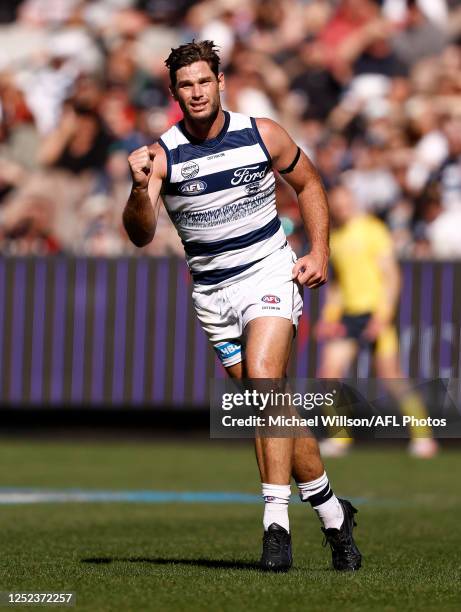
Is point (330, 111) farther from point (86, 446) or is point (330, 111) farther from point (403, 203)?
point (86, 446)

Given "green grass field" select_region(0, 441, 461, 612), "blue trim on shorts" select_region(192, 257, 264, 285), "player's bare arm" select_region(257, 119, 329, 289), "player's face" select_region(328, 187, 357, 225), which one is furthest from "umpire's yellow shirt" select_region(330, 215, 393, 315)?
"blue trim on shorts" select_region(192, 257, 264, 285)

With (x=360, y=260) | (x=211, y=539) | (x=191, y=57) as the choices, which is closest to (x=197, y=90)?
(x=191, y=57)

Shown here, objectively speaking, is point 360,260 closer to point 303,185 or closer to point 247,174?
point 303,185

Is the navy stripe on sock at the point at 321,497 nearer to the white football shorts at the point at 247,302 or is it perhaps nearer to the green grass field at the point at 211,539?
the green grass field at the point at 211,539

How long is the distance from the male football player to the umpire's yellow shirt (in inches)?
316

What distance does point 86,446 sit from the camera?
16094 millimetres

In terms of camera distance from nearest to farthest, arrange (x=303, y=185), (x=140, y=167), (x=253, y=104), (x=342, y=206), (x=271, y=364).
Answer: (x=140, y=167) → (x=271, y=364) → (x=303, y=185) → (x=342, y=206) → (x=253, y=104)

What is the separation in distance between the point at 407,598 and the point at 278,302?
5.53 ft

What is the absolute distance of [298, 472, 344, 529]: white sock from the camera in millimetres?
6922

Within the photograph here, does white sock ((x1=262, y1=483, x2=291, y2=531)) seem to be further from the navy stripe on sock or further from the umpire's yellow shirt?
the umpire's yellow shirt

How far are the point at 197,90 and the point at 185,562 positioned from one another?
2.32 meters

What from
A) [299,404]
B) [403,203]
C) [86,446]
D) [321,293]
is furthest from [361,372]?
[299,404]

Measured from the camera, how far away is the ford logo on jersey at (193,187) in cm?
693

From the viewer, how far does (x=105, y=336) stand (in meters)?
16.5
